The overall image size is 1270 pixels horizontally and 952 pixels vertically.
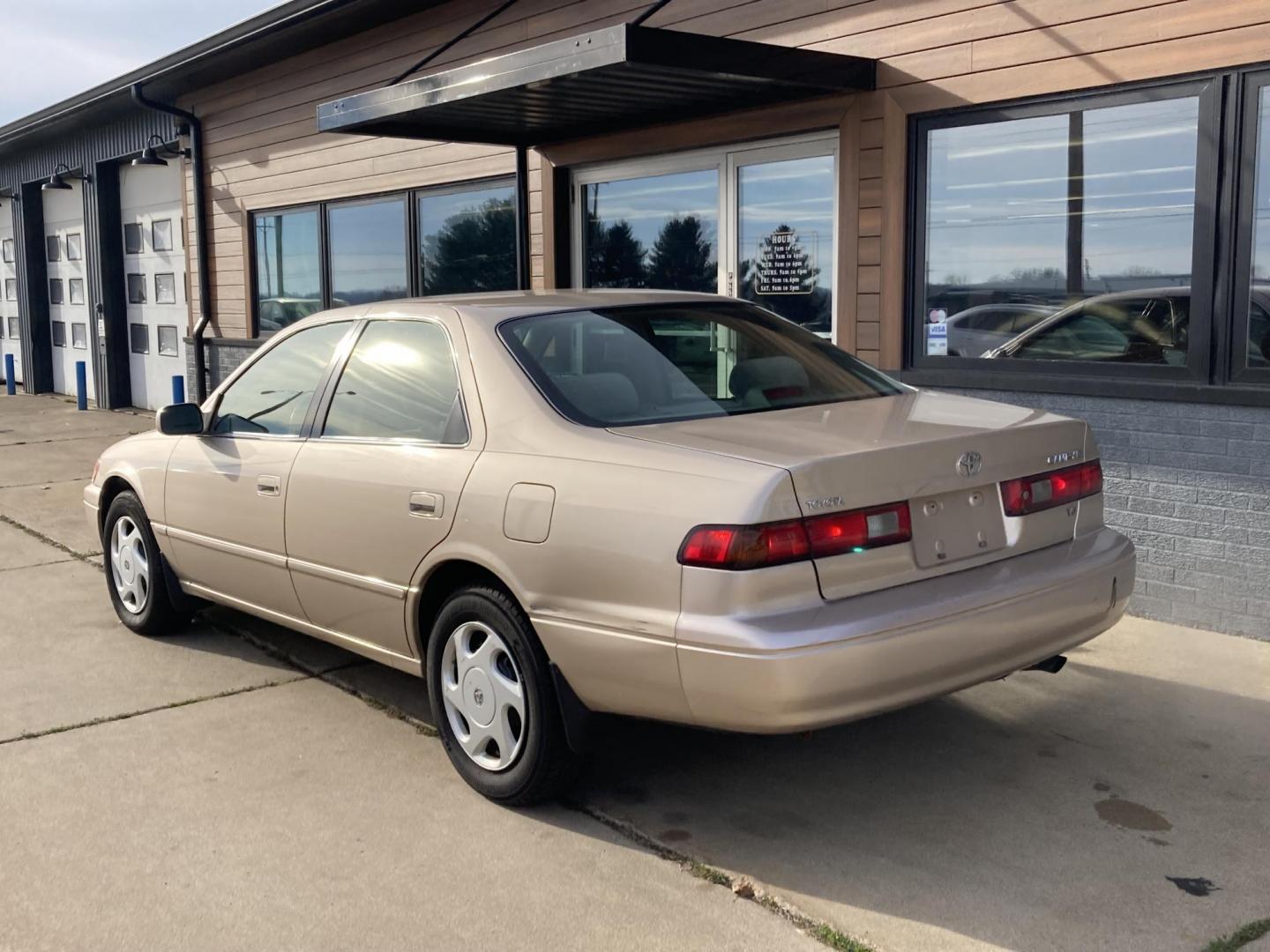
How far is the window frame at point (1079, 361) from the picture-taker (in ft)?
18.1

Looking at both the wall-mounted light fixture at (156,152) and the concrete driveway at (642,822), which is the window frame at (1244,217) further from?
the wall-mounted light fixture at (156,152)

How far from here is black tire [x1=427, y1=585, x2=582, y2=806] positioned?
11.8 feet

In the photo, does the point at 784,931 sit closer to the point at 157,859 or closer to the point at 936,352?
the point at 157,859

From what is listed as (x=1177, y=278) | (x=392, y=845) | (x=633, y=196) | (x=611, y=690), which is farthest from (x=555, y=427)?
(x=633, y=196)

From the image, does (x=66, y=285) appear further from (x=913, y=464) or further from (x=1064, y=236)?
(x=913, y=464)

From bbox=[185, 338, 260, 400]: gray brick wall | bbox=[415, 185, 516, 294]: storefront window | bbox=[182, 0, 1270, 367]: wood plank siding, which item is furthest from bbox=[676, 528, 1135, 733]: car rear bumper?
bbox=[185, 338, 260, 400]: gray brick wall

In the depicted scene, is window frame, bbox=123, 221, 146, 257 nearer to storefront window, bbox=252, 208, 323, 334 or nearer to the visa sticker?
storefront window, bbox=252, 208, 323, 334

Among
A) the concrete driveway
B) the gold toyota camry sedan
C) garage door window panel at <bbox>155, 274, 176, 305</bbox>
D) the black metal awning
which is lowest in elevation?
the concrete driveway

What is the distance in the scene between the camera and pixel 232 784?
13.2 feet

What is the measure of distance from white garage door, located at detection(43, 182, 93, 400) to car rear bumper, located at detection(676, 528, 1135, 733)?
16.5 m

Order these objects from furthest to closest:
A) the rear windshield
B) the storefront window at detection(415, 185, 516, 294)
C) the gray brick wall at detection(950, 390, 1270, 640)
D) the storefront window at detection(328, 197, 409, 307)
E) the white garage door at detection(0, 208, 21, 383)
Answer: the white garage door at detection(0, 208, 21, 383) → the storefront window at detection(328, 197, 409, 307) → the storefront window at detection(415, 185, 516, 294) → the gray brick wall at detection(950, 390, 1270, 640) → the rear windshield

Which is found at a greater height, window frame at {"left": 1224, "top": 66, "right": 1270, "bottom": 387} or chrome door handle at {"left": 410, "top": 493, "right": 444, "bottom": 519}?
window frame at {"left": 1224, "top": 66, "right": 1270, "bottom": 387}

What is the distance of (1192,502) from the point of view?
5699 millimetres

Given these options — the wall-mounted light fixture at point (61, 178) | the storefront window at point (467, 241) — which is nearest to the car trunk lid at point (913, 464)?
the storefront window at point (467, 241)
